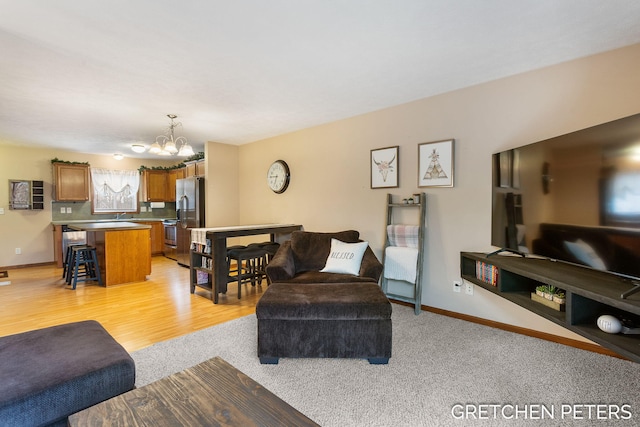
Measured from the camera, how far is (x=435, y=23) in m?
1.97

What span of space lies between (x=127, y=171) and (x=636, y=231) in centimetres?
826

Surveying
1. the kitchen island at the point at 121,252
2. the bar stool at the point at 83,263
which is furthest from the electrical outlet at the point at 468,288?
the bar stool at the point at 83,263

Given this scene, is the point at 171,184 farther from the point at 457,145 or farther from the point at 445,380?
→ the point at 445,380

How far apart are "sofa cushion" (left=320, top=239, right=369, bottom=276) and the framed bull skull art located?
87 centimetres

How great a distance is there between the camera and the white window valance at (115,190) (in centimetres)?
663

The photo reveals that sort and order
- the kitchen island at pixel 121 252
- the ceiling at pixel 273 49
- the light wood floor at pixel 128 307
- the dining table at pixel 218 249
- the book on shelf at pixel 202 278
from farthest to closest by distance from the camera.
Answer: the kitchen island at pixel 121 252, the book on shelf at pixel 202 278, the dining table at pixel 218 249, the light wood floor at pixel 128 307, the ceiling at pixel 273 49

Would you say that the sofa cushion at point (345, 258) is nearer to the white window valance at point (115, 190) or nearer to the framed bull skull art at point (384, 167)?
the framed bull skull art at point (384, 167)

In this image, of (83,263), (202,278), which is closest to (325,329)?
(202,278)

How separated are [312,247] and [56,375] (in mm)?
2468

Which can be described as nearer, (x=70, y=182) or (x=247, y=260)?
(x=247, y=260)

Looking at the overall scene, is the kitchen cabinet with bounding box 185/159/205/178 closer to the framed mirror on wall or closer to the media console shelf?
the framed mirror on wall

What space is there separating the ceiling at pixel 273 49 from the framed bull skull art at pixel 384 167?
0.55 m

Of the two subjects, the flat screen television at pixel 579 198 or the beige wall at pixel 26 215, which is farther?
the beige wall at pixel 26 215

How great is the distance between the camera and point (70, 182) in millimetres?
6121
